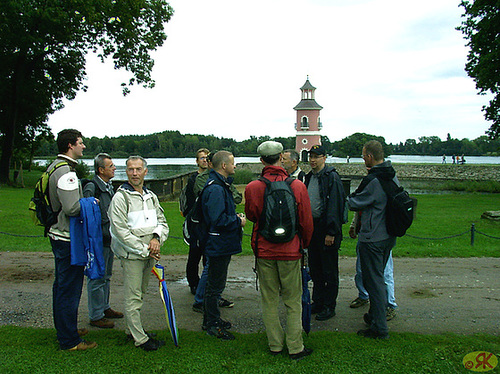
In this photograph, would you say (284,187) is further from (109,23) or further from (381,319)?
(109,23)

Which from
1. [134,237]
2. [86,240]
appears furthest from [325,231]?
[86,240]

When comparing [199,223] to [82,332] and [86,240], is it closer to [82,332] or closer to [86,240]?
[86,240]

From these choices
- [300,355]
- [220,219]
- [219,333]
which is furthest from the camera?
[219,333]

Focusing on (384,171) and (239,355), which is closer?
(239,355)

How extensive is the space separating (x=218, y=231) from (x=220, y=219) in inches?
5.8

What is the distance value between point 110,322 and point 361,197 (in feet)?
10.7

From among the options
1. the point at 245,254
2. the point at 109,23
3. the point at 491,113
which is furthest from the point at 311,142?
the point at 245,254

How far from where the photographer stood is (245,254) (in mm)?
9062

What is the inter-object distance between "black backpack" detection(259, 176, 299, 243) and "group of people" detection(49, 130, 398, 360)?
0.22 feet

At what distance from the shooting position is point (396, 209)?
453 cm

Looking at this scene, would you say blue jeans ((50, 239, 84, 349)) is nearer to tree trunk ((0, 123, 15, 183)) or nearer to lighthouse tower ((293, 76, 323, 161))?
tree trunk ((0, 123, 15, 183))

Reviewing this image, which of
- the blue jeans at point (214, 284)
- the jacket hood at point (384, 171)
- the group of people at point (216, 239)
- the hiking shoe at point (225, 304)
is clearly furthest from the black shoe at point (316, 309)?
the jacket hood at point (384, 171)

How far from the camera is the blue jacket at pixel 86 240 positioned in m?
4.11

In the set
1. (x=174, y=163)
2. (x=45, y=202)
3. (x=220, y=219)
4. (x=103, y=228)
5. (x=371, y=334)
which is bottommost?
(x=371, y=334)
